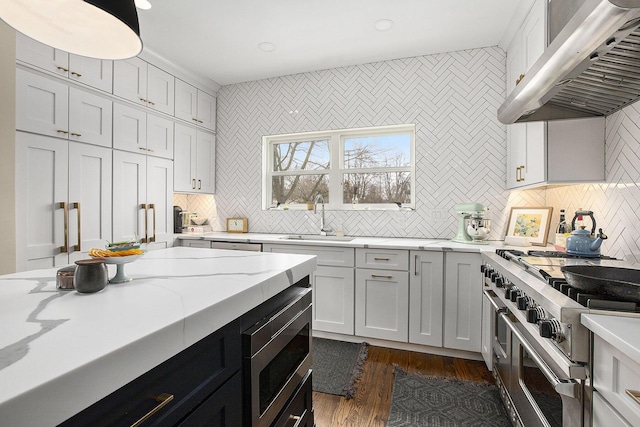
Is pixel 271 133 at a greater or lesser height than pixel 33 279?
greater

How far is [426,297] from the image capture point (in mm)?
2537

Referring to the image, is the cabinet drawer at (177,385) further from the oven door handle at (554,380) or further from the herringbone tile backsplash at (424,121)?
the herringbone tile backsplash at (424,121)

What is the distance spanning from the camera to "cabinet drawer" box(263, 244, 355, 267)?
2.74m

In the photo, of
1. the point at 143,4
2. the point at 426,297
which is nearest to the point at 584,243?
the point at 426,297

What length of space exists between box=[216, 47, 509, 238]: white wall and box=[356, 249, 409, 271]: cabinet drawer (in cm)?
63

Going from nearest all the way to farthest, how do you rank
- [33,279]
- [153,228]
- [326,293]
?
1. [33,279]
2. [326,293]
3. [153,228]

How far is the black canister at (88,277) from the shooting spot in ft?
3.08

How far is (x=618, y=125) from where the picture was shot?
5.91 ft

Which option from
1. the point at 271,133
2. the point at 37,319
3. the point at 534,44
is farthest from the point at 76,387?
the point at 271,133

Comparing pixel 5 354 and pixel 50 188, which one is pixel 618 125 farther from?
pixel 50 188

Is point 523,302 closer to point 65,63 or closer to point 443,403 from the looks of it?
point 443,403

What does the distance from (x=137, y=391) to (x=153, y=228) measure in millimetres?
2756

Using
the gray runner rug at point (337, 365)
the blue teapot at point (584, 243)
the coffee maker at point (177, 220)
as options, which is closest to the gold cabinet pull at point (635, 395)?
the blue teapot at point (584, 243)

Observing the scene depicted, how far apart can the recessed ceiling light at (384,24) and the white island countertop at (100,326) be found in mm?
2253
